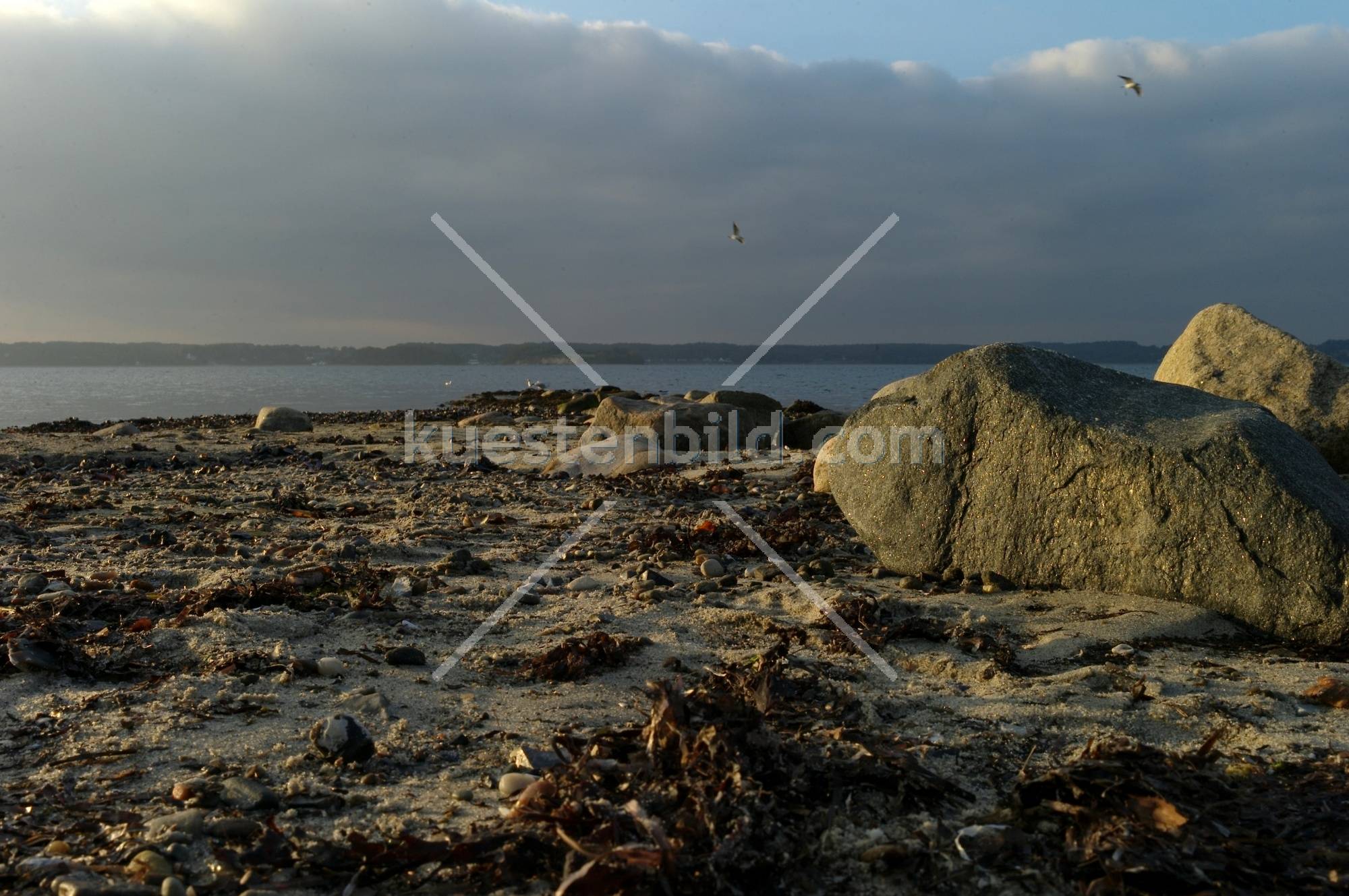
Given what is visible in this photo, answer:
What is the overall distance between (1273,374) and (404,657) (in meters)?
8.77

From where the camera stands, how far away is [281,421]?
18953 mm

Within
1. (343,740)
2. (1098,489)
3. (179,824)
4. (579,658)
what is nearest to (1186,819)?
(579,658)

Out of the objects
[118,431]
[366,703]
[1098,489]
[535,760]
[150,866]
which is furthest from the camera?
[118,431]

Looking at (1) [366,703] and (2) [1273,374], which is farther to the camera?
(2) [1273,374]

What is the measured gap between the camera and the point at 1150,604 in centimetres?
472

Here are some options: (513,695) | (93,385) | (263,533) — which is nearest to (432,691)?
(513,695)

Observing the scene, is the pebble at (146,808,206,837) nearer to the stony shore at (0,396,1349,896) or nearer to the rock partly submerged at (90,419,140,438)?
the stony shore at (0,396,1349,896)

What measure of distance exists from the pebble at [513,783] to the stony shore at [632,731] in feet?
0.15

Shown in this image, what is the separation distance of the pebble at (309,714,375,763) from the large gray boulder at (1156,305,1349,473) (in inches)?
326

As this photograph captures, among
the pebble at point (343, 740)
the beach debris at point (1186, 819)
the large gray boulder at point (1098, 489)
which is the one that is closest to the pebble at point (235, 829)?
the pebble at point (343, 740)

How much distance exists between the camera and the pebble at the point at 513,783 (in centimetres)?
283

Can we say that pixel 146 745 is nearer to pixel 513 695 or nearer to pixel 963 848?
pixel 513 695

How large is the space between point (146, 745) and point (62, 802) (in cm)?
43

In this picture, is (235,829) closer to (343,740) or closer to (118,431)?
(343,740)
